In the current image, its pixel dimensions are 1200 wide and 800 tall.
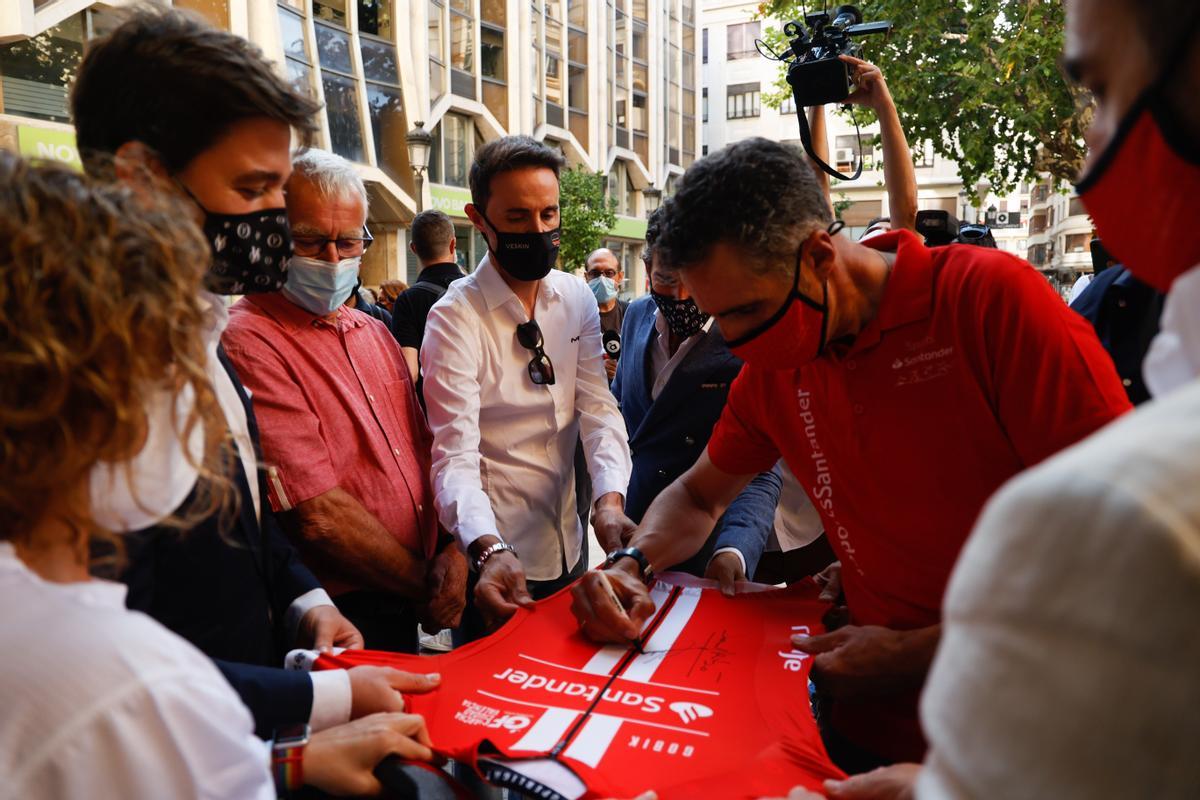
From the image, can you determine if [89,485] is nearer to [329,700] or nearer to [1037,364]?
[329,700]

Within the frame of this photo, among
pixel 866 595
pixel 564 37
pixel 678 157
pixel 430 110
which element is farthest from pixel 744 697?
pixel 678 157

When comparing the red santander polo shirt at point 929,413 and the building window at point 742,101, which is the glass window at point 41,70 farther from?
the building window at point 742,101

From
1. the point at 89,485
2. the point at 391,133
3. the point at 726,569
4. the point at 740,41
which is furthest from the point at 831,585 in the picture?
the point at 740,41

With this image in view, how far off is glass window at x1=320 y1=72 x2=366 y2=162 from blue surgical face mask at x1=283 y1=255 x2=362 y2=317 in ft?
49.3

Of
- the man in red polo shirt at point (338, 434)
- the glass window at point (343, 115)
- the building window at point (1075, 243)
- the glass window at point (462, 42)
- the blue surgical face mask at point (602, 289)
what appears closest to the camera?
the man in red polo shirt at point (338, 434)

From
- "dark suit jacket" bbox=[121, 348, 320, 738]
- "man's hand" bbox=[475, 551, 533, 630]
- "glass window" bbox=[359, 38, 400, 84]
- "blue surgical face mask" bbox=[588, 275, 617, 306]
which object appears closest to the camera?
"dark suit jacket" bbox=[121, 348, 320, 738]

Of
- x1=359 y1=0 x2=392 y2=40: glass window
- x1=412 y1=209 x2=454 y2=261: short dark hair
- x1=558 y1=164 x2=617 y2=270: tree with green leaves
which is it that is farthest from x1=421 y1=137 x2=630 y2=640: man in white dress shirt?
x1=359 y1=0 x2=392 y2=40: glass window

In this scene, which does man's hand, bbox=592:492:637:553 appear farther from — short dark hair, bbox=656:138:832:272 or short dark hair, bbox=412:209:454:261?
short dark hair, bbox=412:209:454:261

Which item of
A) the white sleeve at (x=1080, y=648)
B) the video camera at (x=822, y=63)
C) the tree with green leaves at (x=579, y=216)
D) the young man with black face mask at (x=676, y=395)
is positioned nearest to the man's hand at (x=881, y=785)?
the white sleeve at (x=1080, y=648)

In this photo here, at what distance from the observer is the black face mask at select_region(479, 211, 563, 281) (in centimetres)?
273

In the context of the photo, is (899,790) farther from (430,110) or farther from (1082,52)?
(430,110)

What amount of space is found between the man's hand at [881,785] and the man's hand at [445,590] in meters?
1.36

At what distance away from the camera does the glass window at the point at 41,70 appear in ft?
34.2

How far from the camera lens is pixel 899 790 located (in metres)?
1.10
